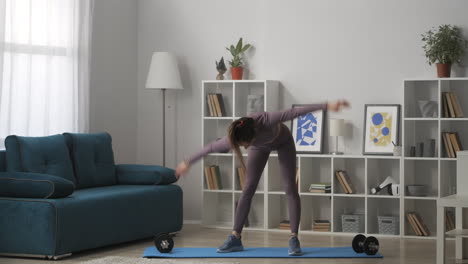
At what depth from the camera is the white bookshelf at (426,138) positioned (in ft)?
22.7

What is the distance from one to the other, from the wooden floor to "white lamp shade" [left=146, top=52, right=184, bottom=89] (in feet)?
4.96

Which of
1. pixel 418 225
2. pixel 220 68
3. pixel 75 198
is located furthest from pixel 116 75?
pixel 418 225

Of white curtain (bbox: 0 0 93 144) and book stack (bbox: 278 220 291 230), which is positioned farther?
book stack (bbox: 278 220 291 230)

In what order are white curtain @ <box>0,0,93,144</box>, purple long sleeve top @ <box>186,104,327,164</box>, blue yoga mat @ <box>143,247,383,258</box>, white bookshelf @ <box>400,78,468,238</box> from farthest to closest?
white bookshelf @ <box>400,78,468,238</box>
white curtain @ <box>0,0,93,144</box>
blue yoga mat @ <box>143,247,383,258</box>
purple long sleeve top @ <box>186,104,327,164</box>

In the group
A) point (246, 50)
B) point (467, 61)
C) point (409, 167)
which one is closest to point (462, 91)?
point (467, 61)

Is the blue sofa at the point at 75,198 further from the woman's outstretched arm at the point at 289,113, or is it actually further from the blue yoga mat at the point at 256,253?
the woman's outstretched arm at the point at 289,113

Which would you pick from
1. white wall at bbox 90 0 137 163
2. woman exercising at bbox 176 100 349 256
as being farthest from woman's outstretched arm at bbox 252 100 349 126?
white wall at bbox 90 0 137 163

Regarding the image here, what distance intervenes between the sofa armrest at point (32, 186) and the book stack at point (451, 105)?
11.6 feet

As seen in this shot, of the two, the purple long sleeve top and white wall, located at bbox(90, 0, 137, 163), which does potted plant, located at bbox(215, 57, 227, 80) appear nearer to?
white wall, located at bbox(90, 0, 137, 163)

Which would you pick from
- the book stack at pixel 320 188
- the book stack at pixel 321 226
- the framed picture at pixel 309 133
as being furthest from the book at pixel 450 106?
the book stack at pixel 321 226

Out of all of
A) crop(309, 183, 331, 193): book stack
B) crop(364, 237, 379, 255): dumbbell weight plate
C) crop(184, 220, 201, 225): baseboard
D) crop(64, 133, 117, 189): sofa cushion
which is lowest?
crop(184, 220, 201, 225): baseboard

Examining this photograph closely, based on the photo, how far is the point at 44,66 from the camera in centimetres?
682

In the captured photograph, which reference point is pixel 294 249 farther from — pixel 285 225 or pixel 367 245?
pixel 285 225

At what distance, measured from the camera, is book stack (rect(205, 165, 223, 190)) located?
25.1ft
